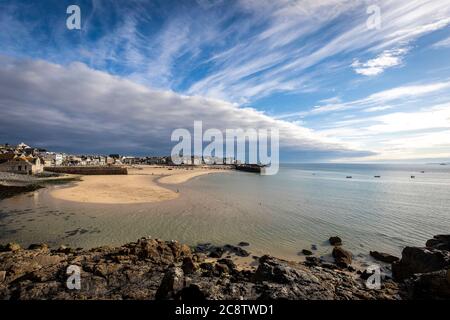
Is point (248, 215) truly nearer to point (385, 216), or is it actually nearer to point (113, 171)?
point (385, 216)

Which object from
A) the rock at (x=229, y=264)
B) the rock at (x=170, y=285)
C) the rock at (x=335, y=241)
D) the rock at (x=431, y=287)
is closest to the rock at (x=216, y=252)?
the rock at (x=229, y=264)

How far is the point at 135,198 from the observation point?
23484 millimetres

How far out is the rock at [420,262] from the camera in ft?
24.8

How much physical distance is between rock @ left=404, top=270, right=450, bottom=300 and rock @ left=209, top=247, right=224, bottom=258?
7136mm

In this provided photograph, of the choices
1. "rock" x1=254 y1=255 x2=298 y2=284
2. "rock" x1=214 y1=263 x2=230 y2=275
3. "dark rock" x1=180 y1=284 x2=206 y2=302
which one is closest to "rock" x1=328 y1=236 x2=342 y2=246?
"rock" x1=214 y1=263 x2=230 y2=275

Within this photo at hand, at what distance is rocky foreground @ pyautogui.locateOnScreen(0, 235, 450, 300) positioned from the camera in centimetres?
544

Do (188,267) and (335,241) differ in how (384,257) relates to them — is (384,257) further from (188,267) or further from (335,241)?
(188,267)

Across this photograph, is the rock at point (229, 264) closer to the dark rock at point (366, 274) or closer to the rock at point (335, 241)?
the dark rock at point (366, 274)

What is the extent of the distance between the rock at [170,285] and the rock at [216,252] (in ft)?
17.7

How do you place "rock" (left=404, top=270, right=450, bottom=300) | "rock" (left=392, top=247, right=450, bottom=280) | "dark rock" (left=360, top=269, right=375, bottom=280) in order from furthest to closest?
"dark rock" (left=360, top=269, right=375, bottom=280), "rock" (left=392, top=247, right=450, bottom=280), "rock" (left=404, top=270, right=450, bottom=300)

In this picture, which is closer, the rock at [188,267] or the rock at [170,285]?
the rock at [170,285]

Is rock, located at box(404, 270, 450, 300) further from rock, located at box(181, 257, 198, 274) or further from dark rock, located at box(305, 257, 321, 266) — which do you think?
rock, located at box(181, 257, 198, 274)

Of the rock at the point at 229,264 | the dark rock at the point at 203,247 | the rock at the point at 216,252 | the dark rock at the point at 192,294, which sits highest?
the dark rock at the point at 192,294

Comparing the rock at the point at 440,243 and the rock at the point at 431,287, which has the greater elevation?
the rock at the point at 431,287
